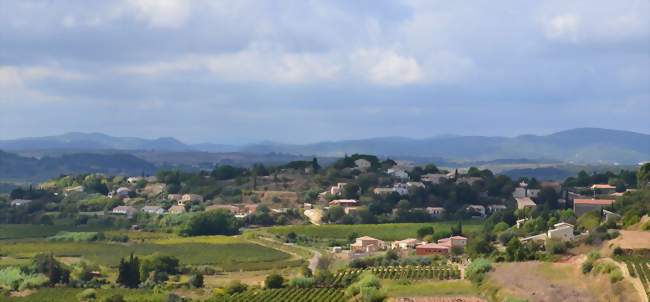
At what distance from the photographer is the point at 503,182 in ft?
308

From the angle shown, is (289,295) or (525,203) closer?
(289,295)

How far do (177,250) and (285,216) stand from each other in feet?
59.6

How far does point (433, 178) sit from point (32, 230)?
39.1 meters

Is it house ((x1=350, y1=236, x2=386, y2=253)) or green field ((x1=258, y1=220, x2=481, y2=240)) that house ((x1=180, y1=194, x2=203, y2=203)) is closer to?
green field ((x1=258, y1=220, x2=481, y2=240))

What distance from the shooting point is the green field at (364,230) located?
7282cm

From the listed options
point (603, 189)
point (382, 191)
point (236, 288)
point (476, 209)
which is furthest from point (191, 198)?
point (236, 288)

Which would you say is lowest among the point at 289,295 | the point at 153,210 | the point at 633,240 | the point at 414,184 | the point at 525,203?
the point at 289,295

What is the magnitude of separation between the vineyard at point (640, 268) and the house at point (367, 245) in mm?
22447

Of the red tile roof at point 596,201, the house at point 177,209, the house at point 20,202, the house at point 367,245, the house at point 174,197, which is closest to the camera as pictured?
the house at point 367,245

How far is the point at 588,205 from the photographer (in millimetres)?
73688

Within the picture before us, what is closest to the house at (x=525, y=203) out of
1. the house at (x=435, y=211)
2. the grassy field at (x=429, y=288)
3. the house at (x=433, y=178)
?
the house at (x=435, y=211)

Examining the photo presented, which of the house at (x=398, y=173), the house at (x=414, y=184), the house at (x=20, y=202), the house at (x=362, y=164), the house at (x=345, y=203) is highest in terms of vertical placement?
the house at (x=362, y=164)

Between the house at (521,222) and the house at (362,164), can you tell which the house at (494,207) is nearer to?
the house at (521,222)

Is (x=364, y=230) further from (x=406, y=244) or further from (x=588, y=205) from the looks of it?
(x=588, y=205)
